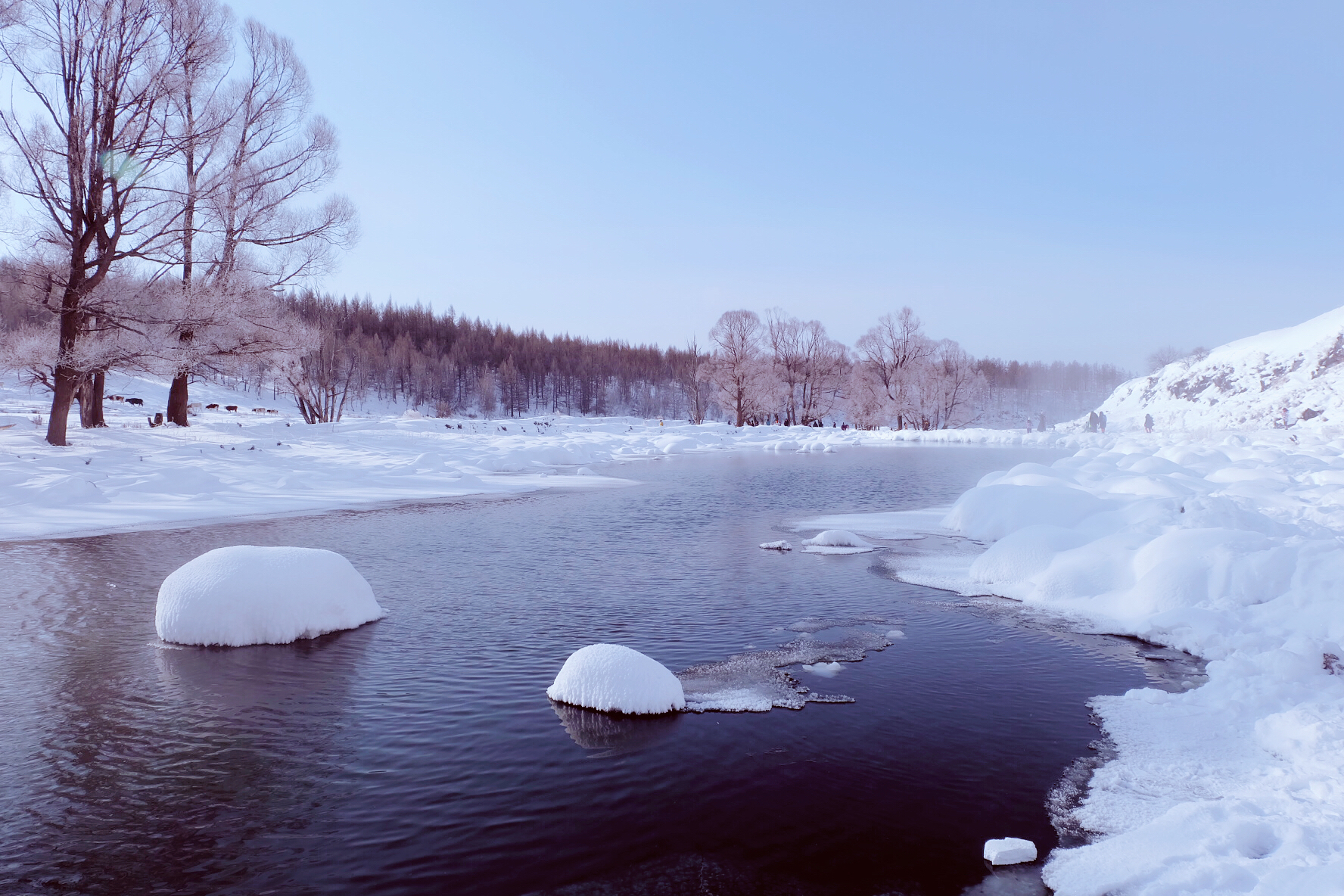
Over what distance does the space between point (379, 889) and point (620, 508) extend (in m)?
16.1

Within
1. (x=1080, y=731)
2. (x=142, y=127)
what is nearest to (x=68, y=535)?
(x=142, y=127)

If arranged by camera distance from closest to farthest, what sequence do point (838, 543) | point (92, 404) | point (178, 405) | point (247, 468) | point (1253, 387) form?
point (838, 543)
point (247, 468)
point (92, 404)
point (178, 405)
point (1253, 387)

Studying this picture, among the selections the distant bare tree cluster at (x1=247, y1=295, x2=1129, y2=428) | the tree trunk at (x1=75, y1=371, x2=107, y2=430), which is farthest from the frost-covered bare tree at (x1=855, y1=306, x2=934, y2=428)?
the tree trunk at (x1=75, y1=371, x2=107, y2=430)

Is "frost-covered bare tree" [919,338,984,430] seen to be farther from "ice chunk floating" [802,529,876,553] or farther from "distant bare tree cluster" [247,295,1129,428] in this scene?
"ice chunk floating" [802,529,876,553]

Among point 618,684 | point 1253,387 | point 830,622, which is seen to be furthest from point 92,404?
point 1253,387

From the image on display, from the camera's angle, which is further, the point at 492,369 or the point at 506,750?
the point at 492,369

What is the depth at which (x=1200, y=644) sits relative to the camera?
891cm

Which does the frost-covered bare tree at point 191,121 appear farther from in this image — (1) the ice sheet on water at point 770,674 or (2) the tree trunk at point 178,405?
(1) the ice sheet on water at point 770,674

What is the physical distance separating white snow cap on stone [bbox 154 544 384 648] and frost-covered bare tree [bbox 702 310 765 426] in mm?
64826

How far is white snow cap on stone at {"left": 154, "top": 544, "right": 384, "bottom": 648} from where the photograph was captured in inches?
358

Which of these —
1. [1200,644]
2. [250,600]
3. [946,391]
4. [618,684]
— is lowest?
[618,684]

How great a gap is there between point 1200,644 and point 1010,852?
5691 millimetres

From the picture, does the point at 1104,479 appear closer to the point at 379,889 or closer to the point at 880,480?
the point at 880,480

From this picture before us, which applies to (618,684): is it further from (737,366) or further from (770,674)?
(737,366)
